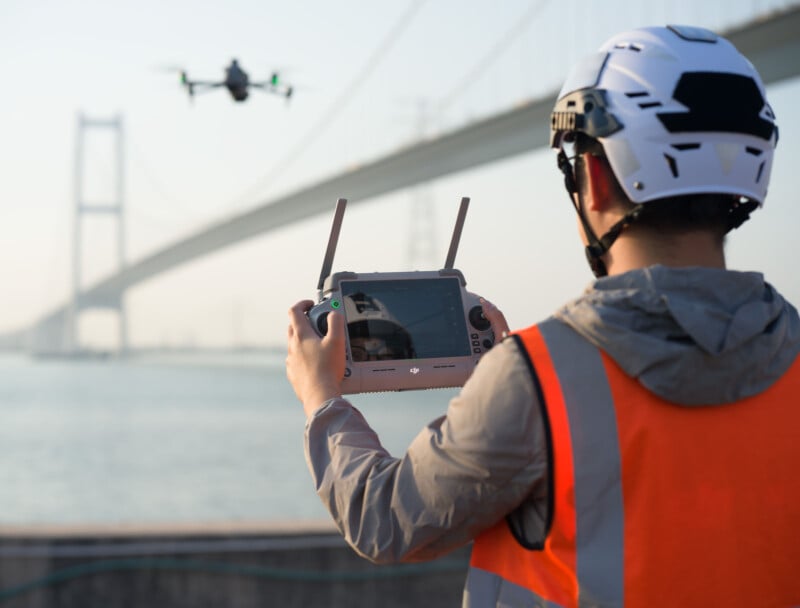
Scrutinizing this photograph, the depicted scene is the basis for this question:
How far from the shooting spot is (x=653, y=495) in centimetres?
84

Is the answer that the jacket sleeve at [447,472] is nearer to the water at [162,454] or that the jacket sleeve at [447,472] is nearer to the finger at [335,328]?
the finger at [335,328]

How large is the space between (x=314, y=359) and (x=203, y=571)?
93.6 inches

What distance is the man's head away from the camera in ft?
2.98

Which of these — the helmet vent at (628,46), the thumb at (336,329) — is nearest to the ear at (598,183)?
the helmet vent at (628,46)

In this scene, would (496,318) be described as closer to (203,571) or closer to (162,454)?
(203,571)

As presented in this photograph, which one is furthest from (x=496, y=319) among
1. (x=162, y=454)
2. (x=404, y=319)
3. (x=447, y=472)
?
(x=162, y=454)

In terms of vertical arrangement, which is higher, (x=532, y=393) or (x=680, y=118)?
(x=680, y=118)

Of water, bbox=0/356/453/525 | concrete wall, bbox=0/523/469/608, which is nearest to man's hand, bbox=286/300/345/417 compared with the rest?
concrete wall, bbox=0/523/469/608

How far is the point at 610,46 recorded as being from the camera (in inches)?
38.7

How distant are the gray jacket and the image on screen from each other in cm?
31

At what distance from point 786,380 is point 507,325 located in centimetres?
44

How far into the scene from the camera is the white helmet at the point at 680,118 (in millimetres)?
907

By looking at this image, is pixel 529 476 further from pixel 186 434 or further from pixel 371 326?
pixel 186 434

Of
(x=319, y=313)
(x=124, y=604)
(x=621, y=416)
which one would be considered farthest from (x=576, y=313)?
(x=124, y=604)
